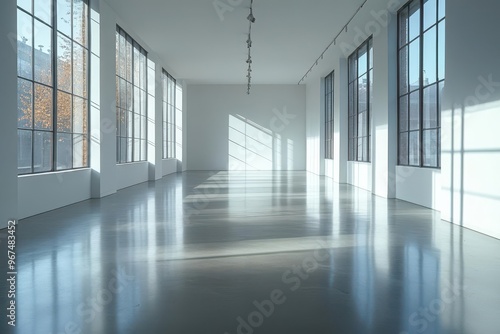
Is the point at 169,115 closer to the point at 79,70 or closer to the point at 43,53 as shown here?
the point at 79,70

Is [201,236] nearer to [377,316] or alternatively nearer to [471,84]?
[377,316]

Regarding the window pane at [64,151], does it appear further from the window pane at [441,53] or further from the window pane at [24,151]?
the window pane at [441,53]

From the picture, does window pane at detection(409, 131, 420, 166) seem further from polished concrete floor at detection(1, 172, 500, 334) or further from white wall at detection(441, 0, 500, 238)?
polished concrete floor at detection(1, 172, 500, 334)

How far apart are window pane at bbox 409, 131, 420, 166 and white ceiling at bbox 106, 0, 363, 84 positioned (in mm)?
4850

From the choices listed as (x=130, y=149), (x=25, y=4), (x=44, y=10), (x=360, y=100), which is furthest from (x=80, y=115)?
(x=360, y=100)

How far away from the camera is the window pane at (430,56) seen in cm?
1264

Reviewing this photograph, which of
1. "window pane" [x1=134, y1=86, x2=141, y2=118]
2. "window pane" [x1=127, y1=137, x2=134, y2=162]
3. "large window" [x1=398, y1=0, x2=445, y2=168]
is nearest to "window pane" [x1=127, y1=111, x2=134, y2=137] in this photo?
"window pane" [x1=127, y1=137, x2=134, y2=162]

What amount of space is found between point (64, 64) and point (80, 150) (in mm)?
2826

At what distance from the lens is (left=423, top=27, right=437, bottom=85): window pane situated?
12.6m

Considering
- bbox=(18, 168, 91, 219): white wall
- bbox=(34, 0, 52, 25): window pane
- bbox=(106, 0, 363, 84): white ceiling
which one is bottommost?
bbox=(18, 168, 91, 219): white wall

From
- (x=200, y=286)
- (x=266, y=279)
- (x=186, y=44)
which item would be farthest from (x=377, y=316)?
(x=186, y=44)

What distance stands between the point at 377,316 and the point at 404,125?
11.7m

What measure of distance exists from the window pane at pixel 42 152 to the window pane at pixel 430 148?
10474 mm

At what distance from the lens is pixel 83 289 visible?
5250 millimetres
